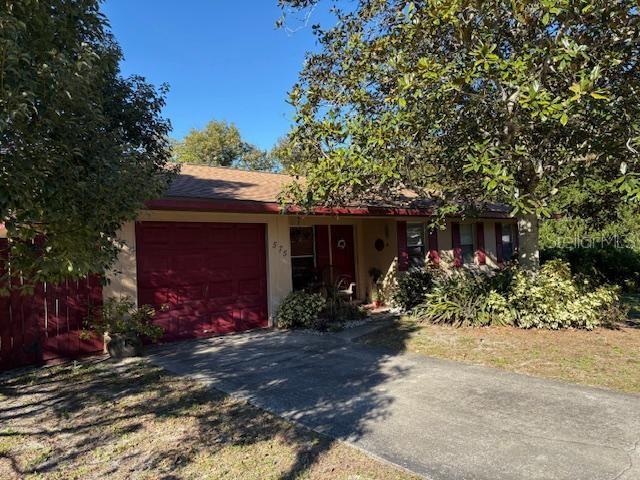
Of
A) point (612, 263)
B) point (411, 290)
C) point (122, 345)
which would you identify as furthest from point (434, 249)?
point (122, 345)

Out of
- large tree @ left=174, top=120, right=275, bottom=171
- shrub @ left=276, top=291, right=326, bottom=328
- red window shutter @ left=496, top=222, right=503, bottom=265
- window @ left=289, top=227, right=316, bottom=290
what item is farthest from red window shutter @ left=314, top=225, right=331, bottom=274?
large tree @ left=174, top=120, right=275, bottom=171

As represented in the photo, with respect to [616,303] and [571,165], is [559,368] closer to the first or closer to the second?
[571,165]

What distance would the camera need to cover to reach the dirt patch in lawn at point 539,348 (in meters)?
5.54

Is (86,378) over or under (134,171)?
under

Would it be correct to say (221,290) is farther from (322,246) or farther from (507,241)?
(507,241)

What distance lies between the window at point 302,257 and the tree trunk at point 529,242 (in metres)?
4.77

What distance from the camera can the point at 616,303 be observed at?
876cm

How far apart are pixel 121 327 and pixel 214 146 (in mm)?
30618

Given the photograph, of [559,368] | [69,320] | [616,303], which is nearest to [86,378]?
[69,320]

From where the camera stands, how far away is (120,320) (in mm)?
6758

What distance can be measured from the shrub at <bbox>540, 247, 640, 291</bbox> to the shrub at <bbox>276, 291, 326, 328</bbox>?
929 centimetres

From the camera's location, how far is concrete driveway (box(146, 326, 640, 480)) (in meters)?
3.38

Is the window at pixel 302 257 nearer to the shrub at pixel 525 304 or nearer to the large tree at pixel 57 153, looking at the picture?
the shrub at pixel 525 304

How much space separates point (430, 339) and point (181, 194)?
4.92m
